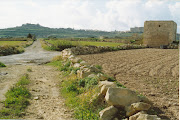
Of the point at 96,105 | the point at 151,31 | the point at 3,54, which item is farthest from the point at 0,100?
the point at 151,31

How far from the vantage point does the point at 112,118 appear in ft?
14.0

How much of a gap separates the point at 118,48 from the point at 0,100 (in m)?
21.1

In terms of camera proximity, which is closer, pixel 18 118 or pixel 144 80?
pixel 18 118

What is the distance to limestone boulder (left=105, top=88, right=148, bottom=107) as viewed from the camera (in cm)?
452

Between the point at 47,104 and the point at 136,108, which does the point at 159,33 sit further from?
the point at 136,108

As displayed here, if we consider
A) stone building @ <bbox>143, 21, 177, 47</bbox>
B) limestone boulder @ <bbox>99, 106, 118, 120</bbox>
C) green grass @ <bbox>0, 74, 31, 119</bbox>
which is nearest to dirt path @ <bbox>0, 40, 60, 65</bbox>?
green grass @ <bbox>0, 74, 31, 119</bbox>

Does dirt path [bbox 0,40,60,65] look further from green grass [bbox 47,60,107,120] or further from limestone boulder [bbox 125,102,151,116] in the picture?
limestone boulder [bbox 125,102,151,116]

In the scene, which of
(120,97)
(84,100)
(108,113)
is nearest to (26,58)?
(84,100)

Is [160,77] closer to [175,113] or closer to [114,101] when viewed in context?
[175,113]

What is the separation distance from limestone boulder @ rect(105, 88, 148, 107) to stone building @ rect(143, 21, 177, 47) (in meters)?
26.6

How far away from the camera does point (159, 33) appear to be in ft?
94.3

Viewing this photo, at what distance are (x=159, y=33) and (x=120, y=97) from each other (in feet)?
88.2

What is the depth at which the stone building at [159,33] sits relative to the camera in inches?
1115

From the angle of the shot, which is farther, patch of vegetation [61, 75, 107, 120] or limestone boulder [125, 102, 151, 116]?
patch of vegetation [61, 75, 107, 120]
